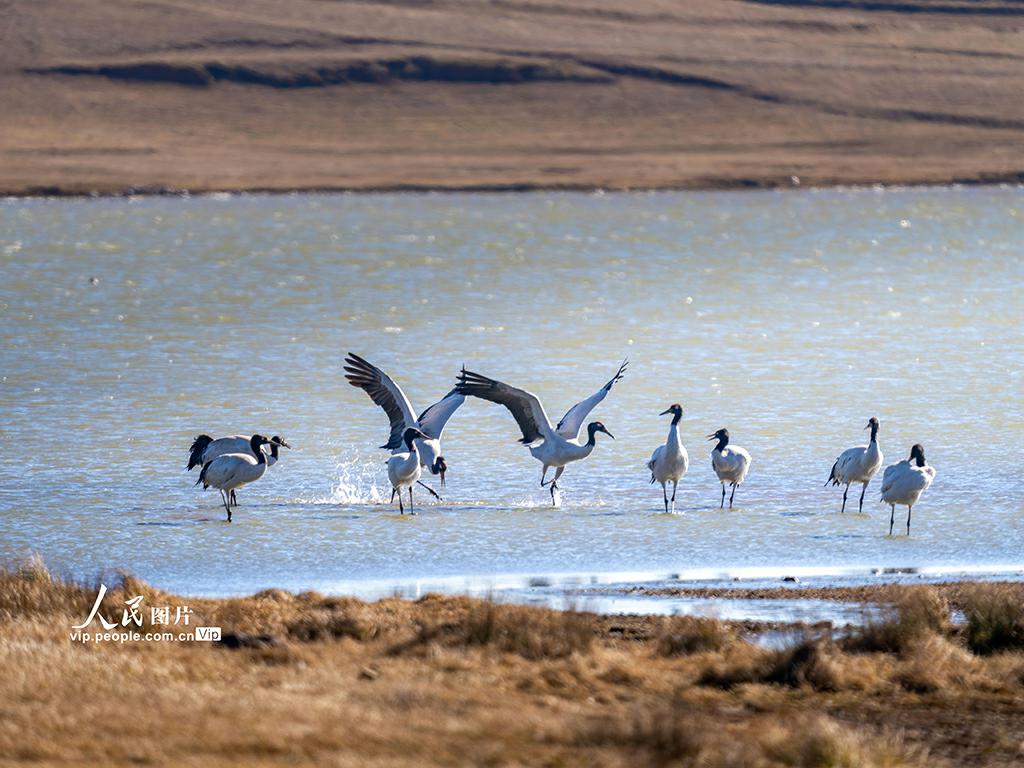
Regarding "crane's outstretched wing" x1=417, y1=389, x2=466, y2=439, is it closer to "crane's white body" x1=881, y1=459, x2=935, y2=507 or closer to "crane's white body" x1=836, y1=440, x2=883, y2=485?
"crane's white body" x1=836, y1=440, x2=883, y2=485

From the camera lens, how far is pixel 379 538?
1448 cm

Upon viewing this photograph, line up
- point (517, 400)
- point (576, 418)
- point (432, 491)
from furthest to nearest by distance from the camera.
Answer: point (576, 418)
point (517, 400)
point (432, 491)

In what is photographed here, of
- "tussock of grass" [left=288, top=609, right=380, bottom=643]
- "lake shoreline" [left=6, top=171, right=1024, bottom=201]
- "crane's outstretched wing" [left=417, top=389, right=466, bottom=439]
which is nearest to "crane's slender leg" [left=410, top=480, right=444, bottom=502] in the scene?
"crane's outstretched wing" [left=417, top=389, right=466, bottom=439]

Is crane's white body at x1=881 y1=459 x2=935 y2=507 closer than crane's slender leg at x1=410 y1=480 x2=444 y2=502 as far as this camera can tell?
Yes

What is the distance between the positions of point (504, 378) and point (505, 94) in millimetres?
60449

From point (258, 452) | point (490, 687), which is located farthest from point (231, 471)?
point (490, 687)

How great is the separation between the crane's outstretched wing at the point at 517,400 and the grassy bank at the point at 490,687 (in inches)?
196

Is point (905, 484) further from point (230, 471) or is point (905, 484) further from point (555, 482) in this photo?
point (230, 471)

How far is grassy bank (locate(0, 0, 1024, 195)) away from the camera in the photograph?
71.0m

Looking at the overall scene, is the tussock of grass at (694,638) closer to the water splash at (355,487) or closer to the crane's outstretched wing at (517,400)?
the crane's outstretched wing at (517,400)

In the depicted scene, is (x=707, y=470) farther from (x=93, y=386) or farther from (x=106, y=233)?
(x=106, y=233)

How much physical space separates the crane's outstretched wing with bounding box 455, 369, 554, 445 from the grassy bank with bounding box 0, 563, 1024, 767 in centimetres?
499

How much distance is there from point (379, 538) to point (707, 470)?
428 cm

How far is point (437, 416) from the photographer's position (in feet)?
55.8
